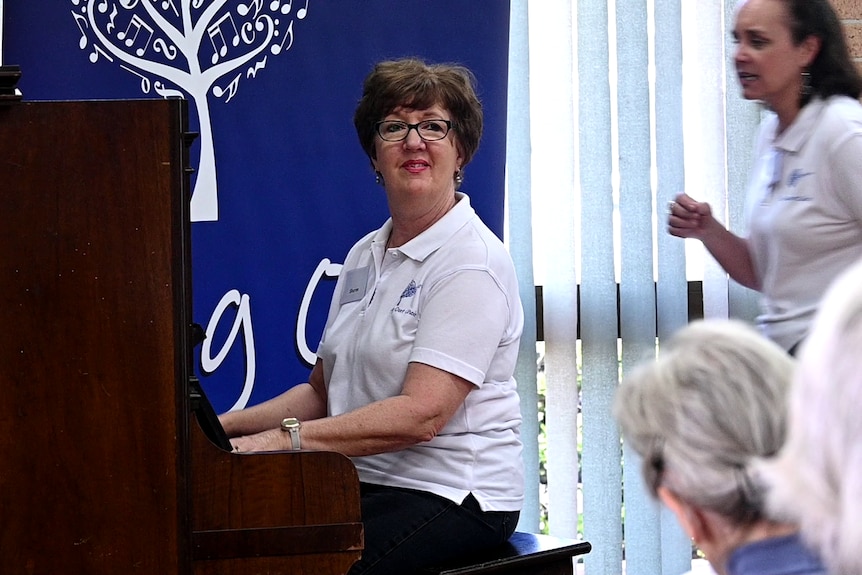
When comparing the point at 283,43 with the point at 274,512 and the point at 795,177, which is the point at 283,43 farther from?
the point at 274,512

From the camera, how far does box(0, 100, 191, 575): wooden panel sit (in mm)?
1529

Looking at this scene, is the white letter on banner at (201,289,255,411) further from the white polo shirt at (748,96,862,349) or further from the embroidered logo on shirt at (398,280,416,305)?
the white polo shirt at (748,96,862,349)

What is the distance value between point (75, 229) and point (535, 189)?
177 centimetres

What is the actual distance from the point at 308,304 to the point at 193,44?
27.8 inches

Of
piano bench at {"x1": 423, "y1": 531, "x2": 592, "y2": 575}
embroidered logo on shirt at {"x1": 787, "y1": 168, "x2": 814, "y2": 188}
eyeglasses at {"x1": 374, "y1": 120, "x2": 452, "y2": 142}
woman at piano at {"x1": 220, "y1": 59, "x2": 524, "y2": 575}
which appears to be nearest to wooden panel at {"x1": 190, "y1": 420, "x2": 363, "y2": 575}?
woman at piano at {"x1": 220, "y1": 59, "x2": 524, "y2": 575}

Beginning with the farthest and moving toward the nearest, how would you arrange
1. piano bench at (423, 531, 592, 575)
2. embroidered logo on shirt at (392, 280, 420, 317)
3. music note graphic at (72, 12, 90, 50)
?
music note graphic at (72, 12, 90, 50) < embroidered logo on shirt at (392, 280, 420, 317) < piano bench at (423, 531, 592, 575)

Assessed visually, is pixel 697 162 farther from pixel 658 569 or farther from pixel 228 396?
pixel 228 396

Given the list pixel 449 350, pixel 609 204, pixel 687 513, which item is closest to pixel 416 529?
pixel 449 350

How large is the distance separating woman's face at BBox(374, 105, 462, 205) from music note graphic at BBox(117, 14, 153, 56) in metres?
0.86

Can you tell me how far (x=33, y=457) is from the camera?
153 cm

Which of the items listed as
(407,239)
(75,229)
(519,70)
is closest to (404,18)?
(519,70)

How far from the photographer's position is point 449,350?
2066 millimetres

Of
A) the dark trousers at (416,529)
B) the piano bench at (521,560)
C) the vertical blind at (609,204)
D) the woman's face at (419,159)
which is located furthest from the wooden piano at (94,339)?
the vertical blind at (609,204)

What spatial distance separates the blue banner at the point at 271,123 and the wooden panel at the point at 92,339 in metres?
1.29
